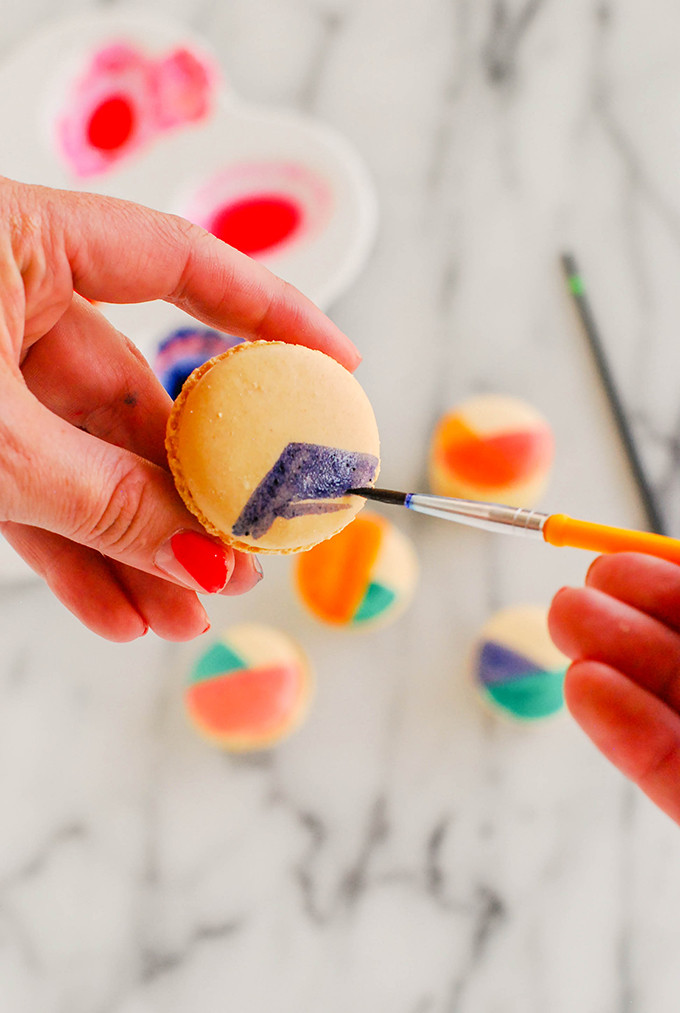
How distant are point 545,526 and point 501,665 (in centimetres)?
40

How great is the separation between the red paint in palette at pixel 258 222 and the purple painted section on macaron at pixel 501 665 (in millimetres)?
614

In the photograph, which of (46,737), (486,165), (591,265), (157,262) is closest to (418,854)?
(46,737)

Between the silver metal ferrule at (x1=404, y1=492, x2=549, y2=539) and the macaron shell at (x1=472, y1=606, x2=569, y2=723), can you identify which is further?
the macaron shell at (x1=472, y1=606, x2=569, y2=723)

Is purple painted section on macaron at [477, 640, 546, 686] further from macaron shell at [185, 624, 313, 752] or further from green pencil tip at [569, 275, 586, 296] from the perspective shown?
green pencil tip at [569, 275, 586, 296]

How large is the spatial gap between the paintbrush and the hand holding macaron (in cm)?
16

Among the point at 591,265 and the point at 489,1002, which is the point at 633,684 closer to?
the point at 489,1002

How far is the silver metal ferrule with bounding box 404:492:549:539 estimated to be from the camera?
622 millimetres

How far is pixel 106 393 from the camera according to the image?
30.1 inches

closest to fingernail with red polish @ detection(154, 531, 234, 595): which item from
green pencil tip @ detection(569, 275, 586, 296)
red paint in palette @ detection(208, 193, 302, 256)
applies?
red paint in palette @ detection(208, 193, 302, 256)

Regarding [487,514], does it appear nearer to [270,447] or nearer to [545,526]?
[545,526]

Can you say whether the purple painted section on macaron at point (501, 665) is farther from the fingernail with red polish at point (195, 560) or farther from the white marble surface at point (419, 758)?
the fingernail with red polish at point (195, 560)

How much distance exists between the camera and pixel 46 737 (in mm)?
1018

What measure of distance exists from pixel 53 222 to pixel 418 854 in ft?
2.63

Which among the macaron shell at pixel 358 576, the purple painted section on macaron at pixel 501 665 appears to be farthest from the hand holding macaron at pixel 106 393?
the purple painted section on macaron at pixel 501 665
